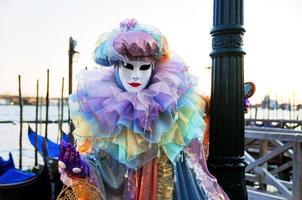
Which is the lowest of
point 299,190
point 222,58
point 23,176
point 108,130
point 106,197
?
point 23,176

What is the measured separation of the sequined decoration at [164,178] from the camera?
1632 mm

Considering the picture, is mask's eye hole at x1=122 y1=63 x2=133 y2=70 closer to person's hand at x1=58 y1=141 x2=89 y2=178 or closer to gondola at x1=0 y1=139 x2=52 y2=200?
person's hand at x1=58 y1=141 x2=89 y2=178

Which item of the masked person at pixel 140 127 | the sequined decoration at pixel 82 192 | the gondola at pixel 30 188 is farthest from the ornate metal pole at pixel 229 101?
the gondola at pixel 30 188

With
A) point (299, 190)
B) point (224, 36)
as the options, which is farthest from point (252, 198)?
point (224, 36)

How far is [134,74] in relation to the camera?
1.71 meters

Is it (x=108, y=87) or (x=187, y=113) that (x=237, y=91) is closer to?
(x=187, y=113)

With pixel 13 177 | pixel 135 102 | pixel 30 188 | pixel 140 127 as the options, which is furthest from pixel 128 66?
pixel 13 177

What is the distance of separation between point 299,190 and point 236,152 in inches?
72.0

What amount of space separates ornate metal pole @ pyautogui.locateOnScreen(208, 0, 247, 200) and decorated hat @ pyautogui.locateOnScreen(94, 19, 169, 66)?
0.25m

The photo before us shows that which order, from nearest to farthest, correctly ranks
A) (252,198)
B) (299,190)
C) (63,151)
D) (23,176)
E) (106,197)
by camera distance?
(63,151)
(106,197)
(299,190)
(252,198)
(23,176)

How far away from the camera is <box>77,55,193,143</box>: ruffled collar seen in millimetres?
1616

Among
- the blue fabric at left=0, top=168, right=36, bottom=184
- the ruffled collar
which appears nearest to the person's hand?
the ruffled collar

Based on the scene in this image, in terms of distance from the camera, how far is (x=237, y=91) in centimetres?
164

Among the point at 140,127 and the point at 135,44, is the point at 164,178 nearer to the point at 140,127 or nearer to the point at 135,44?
the point at 140,127
